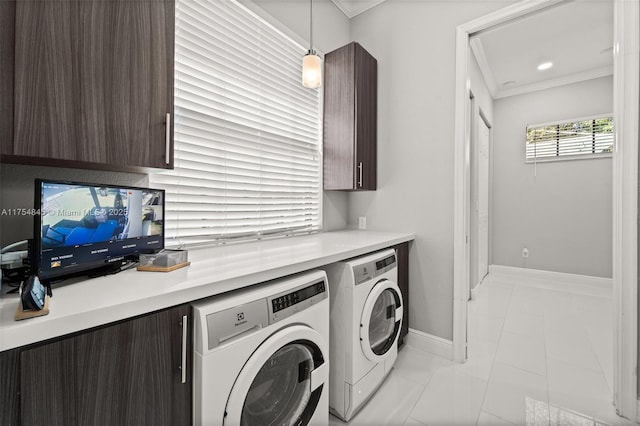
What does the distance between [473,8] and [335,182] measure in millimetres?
1622

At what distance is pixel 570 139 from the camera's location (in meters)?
3.87

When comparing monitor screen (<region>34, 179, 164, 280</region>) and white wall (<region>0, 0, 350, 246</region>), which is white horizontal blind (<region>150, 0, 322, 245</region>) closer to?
white wall (<region>0, 0, 350, 246</region>)

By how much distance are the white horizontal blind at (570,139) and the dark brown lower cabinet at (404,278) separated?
343 cm

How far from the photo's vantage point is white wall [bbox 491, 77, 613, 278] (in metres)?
Result: 3.70

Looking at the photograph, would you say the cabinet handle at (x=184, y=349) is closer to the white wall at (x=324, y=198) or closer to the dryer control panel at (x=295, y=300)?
the dryer control panel at (x=295, y=300)

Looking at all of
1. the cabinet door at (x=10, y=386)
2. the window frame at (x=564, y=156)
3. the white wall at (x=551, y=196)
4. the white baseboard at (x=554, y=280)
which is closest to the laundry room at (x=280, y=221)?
the cabinet door at (x=10, y=386)

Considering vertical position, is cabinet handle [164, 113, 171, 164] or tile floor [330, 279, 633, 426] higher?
cabinet handle [164, 113, 171, 164]

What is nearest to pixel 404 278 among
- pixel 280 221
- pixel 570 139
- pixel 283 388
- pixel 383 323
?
pixel 383 323

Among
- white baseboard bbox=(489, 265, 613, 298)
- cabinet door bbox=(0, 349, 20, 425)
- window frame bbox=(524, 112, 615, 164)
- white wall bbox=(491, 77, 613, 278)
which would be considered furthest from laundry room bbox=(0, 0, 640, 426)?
window frame bbox=(524, 112, 615, 164)

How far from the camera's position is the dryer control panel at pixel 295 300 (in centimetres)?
101

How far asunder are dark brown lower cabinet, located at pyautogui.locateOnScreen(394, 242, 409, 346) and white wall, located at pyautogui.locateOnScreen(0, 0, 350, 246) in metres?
0.70

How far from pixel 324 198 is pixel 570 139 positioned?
3911 millimetres

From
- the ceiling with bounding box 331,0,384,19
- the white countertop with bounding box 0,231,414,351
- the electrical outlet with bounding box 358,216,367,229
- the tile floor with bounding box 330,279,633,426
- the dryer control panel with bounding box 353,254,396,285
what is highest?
the ceiling with bounding box 331,0,384,19

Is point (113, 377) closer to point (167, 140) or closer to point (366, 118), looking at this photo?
point (167, 140)
